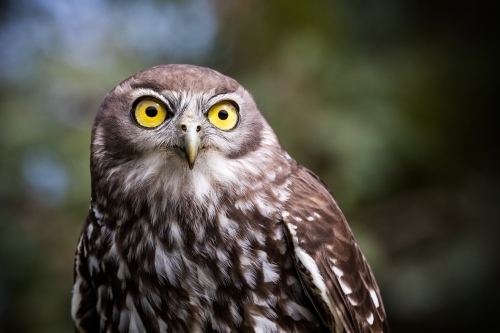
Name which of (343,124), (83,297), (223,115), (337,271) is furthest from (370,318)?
(343,124)

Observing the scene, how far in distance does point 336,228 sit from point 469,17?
3540 mm

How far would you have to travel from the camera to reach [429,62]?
16.7 feet

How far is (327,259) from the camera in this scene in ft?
7.95

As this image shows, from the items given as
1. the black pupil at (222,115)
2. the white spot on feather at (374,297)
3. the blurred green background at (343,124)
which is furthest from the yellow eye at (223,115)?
the blurred green background at (343,124)

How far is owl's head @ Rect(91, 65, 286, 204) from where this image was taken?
7.54 ft

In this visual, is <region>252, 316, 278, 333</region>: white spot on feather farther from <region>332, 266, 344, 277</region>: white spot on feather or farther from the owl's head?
the owl's head

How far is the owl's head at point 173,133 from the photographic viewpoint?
90.4 inches

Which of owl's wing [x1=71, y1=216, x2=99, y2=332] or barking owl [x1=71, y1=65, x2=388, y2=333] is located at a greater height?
barking owl [x1=71, y1=65, x2=388, y2=333]

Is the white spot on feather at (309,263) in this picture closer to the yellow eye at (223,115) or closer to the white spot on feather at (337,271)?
the white spot on feather at (337,271)

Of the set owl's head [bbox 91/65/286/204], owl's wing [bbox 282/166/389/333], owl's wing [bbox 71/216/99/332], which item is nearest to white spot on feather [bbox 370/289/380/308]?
owl's wing [bbox 282/166/389/333]

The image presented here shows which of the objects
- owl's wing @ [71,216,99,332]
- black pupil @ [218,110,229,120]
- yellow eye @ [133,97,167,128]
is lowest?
owl's wing @ [71,216,99,332]

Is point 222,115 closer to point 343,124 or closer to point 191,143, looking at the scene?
point 191,143

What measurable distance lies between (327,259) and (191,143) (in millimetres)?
621

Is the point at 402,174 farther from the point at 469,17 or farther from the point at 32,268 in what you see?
the point at 32,268
